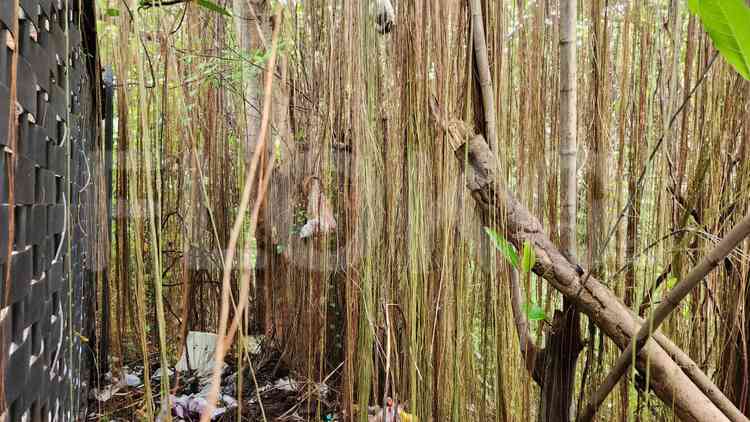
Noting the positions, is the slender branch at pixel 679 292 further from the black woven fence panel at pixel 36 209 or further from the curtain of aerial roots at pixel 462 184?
the black woven fence panel at pixel 36 209

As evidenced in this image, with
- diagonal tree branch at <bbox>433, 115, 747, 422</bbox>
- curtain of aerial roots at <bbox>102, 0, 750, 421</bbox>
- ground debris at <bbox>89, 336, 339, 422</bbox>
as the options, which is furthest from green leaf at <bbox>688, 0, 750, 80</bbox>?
ground debris at <bbox>89, 336, 339, 422</bbox>

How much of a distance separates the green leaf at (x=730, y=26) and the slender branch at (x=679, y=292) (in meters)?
0.16

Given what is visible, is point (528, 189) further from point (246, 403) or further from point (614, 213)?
point (246, 403)

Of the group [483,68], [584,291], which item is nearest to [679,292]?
[584,291]

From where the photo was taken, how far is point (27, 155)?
0.57m

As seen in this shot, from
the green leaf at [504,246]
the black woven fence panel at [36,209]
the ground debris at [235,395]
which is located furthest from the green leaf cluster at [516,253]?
the ground debris at [235,395]

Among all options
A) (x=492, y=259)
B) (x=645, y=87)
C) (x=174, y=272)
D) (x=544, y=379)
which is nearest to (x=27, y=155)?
(x=492, y=259)

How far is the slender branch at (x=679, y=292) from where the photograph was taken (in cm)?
55

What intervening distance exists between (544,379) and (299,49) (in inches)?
45.1

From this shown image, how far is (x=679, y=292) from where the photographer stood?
61cm

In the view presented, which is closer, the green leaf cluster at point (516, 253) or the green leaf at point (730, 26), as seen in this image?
the green leaf at point (730, 26)

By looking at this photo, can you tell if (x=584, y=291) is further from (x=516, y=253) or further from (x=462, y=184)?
(x=462, y=184)

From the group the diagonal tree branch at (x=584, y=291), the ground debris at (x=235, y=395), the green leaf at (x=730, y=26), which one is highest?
the green leaf at (x=730, y=26)

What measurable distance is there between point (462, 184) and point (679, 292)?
41 cm
